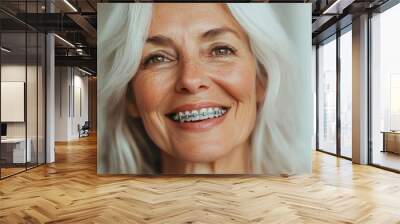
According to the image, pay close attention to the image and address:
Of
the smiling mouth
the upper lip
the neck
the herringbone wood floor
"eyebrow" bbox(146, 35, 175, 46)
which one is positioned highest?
"eyebrow" bbox(146, 35, 175, 46)

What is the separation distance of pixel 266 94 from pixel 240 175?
156 cm

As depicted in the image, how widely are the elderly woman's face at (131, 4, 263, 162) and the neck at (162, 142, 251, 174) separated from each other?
0.26ft

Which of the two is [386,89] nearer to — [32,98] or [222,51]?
[222,51]

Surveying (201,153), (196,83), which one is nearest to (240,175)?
(201,153)

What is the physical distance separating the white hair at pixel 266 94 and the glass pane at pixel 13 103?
182 centimetres

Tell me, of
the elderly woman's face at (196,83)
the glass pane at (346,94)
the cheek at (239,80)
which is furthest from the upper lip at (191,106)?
the glass pane at (346,94)

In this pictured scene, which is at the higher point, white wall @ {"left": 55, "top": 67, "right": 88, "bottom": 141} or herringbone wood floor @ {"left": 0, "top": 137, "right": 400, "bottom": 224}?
white wall @ {"left": 55, "top": 67, "right": 88, "bottom": 141}

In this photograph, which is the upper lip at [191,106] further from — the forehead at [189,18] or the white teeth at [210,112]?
the forehead at [189,18]

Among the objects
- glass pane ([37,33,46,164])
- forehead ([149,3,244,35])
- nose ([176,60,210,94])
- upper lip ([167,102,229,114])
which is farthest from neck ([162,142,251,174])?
glass pane ([37,33,46,164])

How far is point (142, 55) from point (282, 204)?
336 cm

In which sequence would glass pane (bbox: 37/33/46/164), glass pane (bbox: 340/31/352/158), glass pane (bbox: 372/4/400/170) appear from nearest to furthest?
glass pane (bbox: 372/4/400/170)
glass pane (bbox: 37/33/46/164)
glass pane (bbox: 340/31/352/158)

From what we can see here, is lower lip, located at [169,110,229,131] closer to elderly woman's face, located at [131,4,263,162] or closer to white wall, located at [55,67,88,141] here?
elderly woman's face, located at [131,4,263,162]

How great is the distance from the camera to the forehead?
6.32 m

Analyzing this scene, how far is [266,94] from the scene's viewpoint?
6.43m
